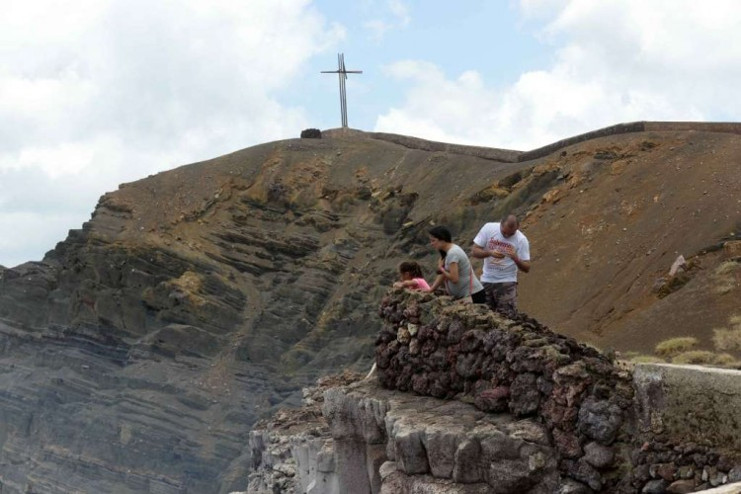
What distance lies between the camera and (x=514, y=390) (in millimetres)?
7797

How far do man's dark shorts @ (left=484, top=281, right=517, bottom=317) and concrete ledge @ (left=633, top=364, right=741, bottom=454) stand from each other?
390 cm

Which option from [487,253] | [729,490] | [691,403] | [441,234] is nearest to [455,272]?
[441,234]

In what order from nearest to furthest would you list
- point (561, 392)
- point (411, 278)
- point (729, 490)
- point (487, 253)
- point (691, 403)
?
point (729, 490)
point (691, 403)
point (561, 392)
point (487, 253)
point (411, 278)

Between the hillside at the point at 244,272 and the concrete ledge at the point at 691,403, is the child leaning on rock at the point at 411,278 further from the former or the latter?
the hillside at the point at 244,272

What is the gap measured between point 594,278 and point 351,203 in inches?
947

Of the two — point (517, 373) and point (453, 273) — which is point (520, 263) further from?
point (517, 373)

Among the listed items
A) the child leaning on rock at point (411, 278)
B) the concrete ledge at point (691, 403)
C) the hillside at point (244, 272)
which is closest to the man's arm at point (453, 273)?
the child leaning on rock at point (411, 278)

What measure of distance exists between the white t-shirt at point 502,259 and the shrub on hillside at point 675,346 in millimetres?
10988

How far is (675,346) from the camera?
21.8 meters

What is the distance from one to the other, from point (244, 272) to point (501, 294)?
46969mm

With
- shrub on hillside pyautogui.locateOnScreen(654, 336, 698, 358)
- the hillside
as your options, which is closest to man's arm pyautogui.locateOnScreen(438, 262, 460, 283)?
shrub on hillside pyautogui.locateOnScreen(654, 336, 698, 358)

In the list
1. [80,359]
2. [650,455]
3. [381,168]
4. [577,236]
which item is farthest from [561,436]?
[381,168]

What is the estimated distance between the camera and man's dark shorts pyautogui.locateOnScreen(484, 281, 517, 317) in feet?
35.7

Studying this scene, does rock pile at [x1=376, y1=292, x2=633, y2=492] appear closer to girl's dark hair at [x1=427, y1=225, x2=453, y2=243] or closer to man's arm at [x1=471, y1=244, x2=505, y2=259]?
girl's dark hair at [x1=427, y1=225, x2=453, y2=243]
